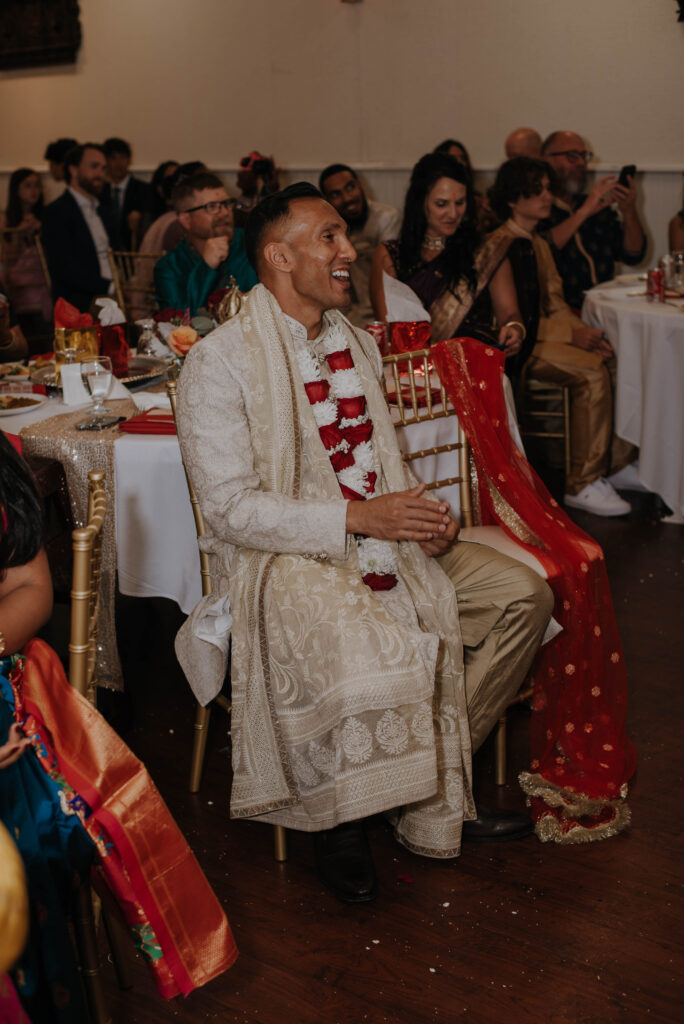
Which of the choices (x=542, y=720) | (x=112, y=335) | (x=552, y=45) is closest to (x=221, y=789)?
(x=542, y=720)

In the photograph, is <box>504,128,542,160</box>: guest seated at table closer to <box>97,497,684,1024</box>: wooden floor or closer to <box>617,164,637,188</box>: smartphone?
<box>617,164,637,188</box>: smartphone

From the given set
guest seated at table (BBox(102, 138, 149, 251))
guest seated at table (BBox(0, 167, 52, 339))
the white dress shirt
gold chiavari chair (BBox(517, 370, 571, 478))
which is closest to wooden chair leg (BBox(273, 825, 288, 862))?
gold chiavari chair (BBox(517, 370, 571, 478))

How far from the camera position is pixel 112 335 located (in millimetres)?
3072

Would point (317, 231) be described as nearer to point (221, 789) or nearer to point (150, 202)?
point (221, 789)

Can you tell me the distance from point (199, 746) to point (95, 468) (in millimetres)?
730

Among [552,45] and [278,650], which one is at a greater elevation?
[552,45]

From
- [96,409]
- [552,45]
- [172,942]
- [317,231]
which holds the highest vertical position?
[552,45]

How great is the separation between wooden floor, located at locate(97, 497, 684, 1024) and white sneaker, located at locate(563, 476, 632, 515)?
1.71 metres

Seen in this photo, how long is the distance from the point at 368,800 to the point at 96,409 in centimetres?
138

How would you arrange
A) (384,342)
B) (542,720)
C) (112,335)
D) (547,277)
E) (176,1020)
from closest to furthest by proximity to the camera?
(176,1020), (542,720), (384,342), (112,335), (547,277)

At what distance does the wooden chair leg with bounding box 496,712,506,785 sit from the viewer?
2.36 m

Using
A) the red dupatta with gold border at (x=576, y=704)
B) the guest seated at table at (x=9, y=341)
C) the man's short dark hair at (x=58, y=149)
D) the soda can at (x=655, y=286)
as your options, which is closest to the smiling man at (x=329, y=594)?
the red dupatta with gold border at (x=576, y=704)

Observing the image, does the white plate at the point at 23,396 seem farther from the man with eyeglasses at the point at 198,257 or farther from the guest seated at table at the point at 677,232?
the guest seated at table at the point at 677,232

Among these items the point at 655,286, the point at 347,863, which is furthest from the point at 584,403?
the point at 347,863
